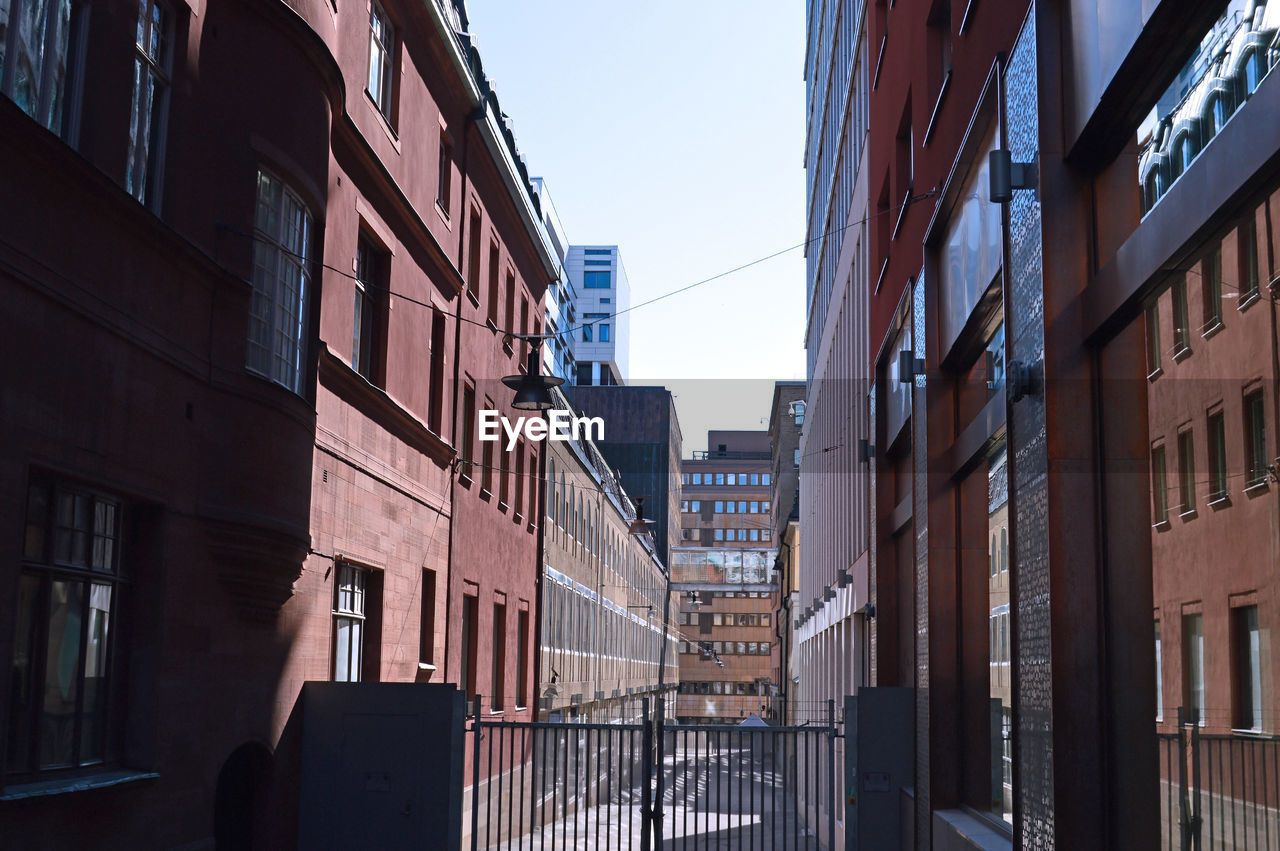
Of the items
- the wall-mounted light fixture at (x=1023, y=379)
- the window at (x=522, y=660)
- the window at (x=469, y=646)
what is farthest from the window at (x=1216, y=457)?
the window at (x=522, y=660)

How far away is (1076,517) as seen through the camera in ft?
23.7

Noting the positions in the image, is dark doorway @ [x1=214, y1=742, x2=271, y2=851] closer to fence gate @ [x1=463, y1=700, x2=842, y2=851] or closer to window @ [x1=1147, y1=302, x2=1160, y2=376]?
fence gate @ [x1=463, y1=700, x2=842, y2=851]

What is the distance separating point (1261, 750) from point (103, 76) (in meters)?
7.53

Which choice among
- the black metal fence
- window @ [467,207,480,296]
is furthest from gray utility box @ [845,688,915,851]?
window @ [467,207,480,296]

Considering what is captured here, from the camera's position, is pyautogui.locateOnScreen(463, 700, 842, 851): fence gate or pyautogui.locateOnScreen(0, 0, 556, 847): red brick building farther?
pyautogui.locateOnScreen(463, 700, 842, 851): fence gate

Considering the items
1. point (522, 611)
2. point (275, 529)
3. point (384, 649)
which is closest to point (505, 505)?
point (522, 611)

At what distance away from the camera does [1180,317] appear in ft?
18.6

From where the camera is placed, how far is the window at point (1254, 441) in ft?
15.0

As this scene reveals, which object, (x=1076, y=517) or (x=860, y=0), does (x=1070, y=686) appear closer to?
(x=1076, y=517)

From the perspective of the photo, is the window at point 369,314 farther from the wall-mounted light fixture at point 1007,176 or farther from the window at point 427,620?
the wall-mounted light fixture at point 1007,176

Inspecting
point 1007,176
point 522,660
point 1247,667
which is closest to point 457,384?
point 522,660

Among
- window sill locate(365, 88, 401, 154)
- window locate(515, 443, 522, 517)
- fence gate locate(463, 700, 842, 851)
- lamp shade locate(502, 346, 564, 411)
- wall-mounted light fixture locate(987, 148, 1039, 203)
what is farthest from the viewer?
window locate(515, 443, 522, 517)

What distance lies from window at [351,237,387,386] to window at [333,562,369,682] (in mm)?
2220

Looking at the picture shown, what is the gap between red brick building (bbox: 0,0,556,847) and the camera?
813cm
